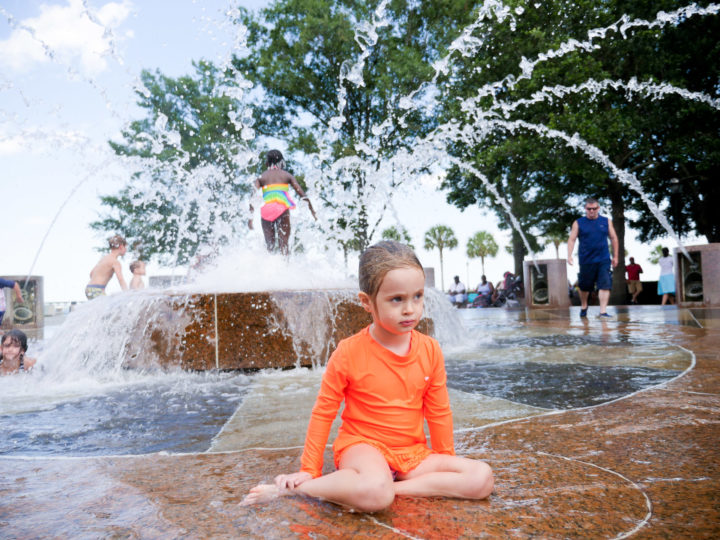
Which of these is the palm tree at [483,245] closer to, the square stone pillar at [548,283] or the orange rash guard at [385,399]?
the square stone pillar at [548,283]

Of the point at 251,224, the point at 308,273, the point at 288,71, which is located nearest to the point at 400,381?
the point at 308,273

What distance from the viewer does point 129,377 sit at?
4.75 meters

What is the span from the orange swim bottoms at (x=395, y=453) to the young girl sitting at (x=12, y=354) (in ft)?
14.8

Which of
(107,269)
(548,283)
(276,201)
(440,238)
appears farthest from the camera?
(440,238)

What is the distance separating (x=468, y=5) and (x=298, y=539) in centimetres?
2330

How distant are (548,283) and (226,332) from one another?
41.4 ft

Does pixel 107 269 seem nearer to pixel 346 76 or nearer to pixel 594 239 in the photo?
pixel 594 239

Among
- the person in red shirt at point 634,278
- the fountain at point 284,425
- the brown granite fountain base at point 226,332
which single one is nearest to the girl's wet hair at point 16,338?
the fountain at point 284,425

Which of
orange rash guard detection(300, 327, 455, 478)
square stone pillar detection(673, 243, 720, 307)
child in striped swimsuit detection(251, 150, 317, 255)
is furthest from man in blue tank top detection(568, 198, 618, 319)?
orange rash guard detection(300, 327, 455, 478)

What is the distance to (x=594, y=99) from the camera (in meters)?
18.1

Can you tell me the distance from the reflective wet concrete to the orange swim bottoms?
0.14m

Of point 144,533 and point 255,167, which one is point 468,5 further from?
point 144,533

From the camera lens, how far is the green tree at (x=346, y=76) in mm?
19250

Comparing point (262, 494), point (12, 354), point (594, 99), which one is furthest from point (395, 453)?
point (594, 99)
